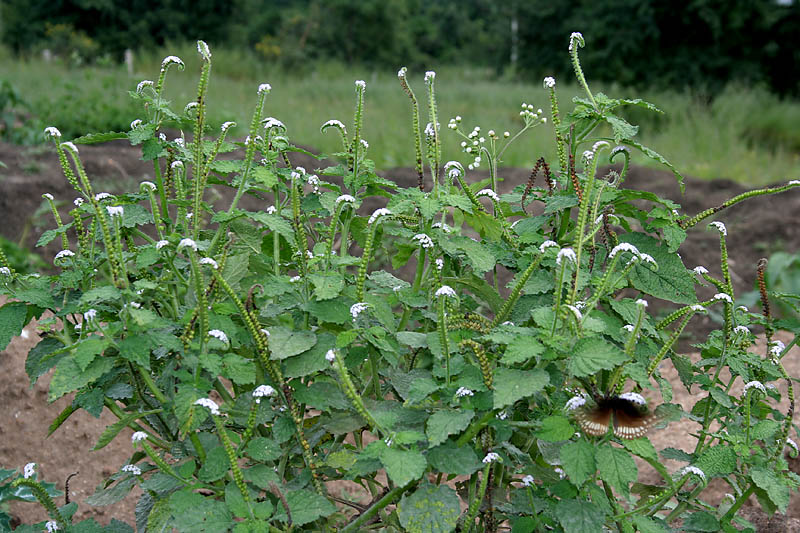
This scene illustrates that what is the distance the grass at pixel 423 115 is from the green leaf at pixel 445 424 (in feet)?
18.3

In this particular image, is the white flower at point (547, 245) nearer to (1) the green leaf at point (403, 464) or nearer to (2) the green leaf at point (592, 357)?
(2) the green leaf at point (592, 357)

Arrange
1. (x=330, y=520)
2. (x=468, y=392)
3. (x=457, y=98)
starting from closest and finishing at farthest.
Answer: (x=468, y=392) < (x=330, y=520) < (x=457, y=98)

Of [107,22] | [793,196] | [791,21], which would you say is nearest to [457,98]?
[793,196]

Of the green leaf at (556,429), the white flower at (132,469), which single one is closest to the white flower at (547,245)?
the green leaf at (556,429)

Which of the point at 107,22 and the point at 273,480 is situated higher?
the point at 273,480

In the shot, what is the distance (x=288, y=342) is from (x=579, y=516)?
63 cm

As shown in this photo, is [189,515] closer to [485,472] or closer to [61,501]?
[485,472]

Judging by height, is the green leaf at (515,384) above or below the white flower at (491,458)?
above

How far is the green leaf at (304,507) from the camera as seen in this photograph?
138cm

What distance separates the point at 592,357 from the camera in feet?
4.08

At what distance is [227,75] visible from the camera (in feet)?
53.6

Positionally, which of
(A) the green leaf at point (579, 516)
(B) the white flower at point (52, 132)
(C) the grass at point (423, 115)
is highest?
(B) the white flower at point (52, 132)

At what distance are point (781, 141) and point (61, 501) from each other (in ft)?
34.6

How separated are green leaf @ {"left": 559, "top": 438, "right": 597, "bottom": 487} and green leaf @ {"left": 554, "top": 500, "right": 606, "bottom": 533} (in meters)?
0.12
